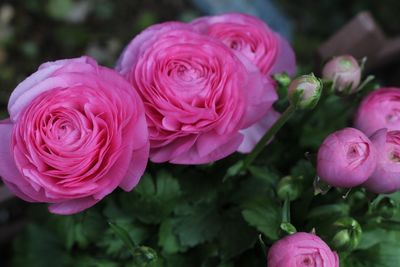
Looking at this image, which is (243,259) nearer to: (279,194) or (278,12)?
(279,194)

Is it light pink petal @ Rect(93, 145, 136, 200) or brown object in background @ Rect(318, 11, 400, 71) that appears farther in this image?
brown object in background @ Rect(318, 11, 400, 71)

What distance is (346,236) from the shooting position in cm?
57

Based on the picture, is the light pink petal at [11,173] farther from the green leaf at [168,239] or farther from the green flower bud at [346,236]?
the green flower bud at [346,236]

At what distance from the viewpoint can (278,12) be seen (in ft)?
4.76

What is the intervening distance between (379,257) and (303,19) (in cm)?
96

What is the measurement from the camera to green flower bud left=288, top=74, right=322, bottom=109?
56 centimetres

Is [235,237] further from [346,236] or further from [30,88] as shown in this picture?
[30,88]

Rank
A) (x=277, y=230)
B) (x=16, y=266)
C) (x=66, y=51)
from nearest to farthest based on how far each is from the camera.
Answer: (x=277, y=230), (x=16, y=266), (x=66, y=51)

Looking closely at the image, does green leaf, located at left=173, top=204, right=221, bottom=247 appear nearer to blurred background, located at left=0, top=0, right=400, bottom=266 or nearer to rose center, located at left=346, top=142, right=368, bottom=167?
rose center, located at left=346, top=142, right=368, bottom=167

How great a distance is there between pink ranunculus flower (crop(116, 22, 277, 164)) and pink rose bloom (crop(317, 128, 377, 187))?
3.7 inches

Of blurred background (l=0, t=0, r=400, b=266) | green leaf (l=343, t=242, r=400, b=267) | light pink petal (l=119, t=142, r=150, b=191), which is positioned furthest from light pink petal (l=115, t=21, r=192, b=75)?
blurred background (l=0, t=0, r=400, b=266)

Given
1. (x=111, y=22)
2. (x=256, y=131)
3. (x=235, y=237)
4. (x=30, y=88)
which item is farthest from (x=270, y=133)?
(x=111, y=22)

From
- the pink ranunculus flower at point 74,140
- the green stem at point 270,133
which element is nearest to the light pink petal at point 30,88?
the pink ranunculus flower at point 74,140

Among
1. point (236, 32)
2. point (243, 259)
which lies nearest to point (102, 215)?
point (243, 259)
